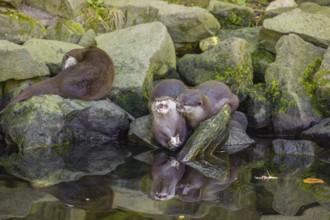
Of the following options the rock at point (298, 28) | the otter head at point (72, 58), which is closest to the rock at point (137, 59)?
the otter head at point (72, 58)

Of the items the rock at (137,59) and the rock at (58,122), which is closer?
the rock at (58,122)

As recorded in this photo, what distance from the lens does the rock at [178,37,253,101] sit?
7234mm

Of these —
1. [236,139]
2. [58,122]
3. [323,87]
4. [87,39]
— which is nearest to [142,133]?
[58,122]

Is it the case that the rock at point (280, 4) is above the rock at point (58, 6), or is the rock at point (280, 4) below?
below

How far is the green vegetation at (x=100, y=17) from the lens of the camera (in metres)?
8.17

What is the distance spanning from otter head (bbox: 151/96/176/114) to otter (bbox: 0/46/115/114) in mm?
775

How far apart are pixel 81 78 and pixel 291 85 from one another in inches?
90.5

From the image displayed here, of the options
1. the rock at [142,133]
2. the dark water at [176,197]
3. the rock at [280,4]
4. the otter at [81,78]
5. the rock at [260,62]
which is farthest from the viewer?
the rock at [280,4]

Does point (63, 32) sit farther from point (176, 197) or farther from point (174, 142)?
point (176, 197)

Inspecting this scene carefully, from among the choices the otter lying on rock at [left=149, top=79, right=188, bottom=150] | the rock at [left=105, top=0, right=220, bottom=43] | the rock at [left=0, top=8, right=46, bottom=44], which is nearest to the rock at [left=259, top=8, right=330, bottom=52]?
the rock at [left=105, top=0, right=220, bottom=43]

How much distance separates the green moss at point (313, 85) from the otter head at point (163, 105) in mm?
1770

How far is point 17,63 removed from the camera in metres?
6.61

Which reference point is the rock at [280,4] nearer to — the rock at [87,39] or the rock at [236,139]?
the rock at [87,39]

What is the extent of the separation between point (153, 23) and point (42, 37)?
133cm
